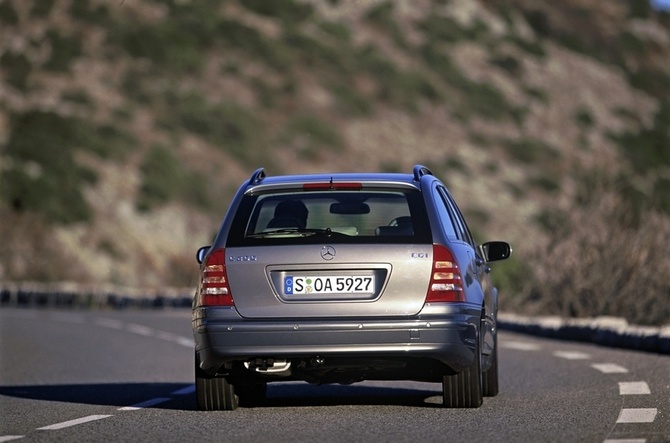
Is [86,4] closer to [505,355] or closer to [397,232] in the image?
[505,355]

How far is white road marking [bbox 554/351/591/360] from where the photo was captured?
57.6ft

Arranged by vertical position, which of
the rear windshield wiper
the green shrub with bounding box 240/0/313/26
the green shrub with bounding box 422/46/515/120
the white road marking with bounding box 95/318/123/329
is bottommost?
the white road marking with bounding box 95/318/123/329

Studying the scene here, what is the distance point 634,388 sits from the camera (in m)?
12.8

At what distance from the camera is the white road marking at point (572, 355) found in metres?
17.5

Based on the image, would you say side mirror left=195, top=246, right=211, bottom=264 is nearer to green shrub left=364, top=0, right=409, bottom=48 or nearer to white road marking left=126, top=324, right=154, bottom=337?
white road marking left=126, top=324, right=154, bottom=337

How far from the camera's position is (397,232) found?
1071 cm

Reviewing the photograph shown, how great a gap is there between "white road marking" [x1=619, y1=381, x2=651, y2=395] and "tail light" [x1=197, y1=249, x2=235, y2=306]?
3531 millimetres

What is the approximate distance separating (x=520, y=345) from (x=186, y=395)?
8276 mm

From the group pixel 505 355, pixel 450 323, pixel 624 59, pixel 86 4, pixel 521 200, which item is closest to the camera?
pixel 450 323

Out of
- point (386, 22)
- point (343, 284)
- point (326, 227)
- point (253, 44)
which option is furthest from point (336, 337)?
point (386, 22)

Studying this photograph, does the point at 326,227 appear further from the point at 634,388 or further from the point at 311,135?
the point at 311,135

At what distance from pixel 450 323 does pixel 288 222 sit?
135 cm

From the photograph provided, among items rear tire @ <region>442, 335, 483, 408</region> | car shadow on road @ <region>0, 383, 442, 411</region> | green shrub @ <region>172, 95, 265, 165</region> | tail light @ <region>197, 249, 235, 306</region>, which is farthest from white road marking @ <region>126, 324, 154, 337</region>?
green shrub @ <region>172, 95, 265, 165</region>

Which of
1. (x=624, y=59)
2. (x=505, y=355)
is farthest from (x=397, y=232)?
(x=624, y=59)
